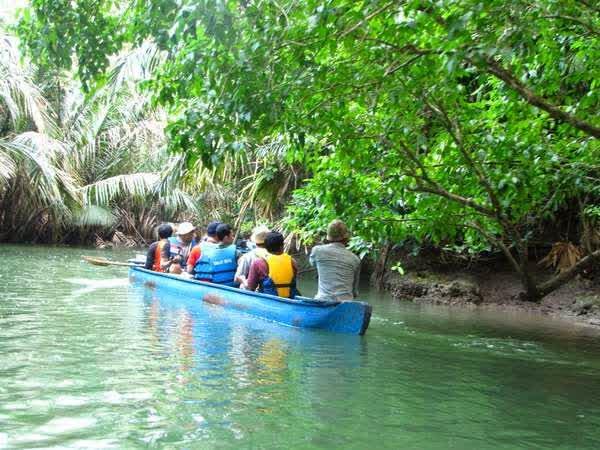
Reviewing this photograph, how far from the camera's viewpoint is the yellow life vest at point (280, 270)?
9359mm

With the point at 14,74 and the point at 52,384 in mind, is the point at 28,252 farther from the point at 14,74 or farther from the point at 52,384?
the point at 52,384

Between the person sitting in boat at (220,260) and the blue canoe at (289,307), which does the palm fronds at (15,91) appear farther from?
the person sitting in boat at (220,260)

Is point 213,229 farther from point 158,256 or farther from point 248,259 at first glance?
point 158,256

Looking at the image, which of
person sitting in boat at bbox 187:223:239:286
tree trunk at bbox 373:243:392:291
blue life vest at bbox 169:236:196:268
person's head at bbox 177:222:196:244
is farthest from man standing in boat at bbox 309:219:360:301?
tree trunk at bbox 373:243:392:291

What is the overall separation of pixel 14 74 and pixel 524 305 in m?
15.0

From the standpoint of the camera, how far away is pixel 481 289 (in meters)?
14.1

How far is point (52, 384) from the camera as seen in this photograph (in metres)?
5.33

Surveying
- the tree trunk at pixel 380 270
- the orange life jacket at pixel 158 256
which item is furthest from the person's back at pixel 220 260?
the tree trunk at pixel 380 270

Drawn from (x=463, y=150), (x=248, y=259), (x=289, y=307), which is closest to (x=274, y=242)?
(x=289, y=307)

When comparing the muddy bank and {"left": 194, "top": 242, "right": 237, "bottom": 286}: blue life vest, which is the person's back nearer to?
{"left": 194, "top": 242, "right": 237, "bottom": 286}: blue life vest

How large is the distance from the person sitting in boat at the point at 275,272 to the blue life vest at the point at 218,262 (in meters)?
1.39

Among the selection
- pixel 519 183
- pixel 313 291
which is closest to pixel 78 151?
pixel 313 291

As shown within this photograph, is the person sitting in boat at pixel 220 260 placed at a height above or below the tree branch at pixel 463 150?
below

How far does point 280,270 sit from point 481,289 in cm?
615
